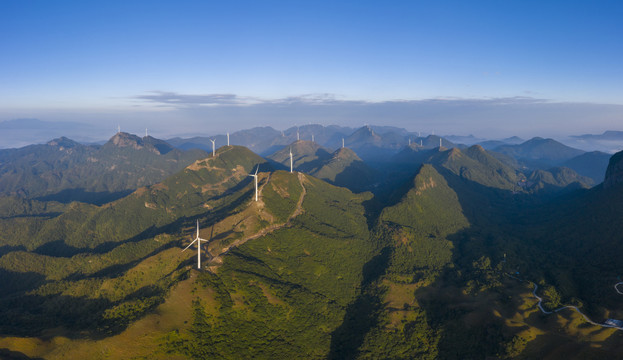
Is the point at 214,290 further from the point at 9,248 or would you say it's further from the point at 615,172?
the point at 615,172

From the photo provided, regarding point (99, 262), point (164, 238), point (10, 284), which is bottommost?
point (10, 284)

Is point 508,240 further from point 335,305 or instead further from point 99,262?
point 99,262

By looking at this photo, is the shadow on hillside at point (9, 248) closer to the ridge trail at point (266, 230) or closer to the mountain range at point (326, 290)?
the mountain range at point (326, 290)

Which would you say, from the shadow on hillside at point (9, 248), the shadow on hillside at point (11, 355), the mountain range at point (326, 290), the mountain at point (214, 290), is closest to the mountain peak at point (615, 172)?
the mountain range at point (326, 290)

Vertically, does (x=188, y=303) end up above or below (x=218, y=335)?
above

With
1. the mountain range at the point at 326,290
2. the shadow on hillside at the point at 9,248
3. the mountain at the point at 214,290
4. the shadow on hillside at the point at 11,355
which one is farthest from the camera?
the shadow on hillside at the point at 9,248

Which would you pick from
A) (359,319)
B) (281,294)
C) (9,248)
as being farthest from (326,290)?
(9,248)

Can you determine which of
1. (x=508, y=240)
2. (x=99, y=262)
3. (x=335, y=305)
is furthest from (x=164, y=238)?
(x=508, y=240)

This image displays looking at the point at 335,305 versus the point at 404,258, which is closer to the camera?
the point at 335,305
